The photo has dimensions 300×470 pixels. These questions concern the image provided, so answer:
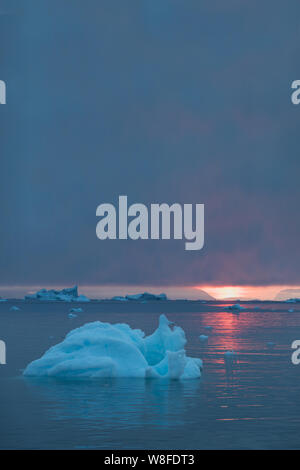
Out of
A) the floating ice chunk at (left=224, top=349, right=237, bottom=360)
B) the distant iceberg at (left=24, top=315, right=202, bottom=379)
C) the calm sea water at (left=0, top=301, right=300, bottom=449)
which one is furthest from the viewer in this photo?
the floating ice chunk at (left=224, top=349, right=237, bottom=360)

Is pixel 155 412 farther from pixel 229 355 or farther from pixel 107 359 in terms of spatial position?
pixel 229 355

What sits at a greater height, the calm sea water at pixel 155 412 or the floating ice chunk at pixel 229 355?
the floating ice chunk at pixel 229 355

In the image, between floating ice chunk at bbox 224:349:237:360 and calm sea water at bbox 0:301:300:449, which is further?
floating ice chunk at bbox 224:349:237:360

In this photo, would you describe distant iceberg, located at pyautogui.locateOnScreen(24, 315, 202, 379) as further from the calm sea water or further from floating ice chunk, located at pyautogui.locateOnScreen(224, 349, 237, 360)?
floating ice chunk, located at pyautogui.locateOnScreen(224, 349, 237, 360)

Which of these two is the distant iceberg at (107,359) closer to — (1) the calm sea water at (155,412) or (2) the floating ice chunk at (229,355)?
(1) the calm sea water at (155,412)

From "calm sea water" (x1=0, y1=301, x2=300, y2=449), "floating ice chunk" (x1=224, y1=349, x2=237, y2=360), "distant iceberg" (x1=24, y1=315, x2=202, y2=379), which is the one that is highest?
"floating ice chunk" (x1=224, y1=349, x2=237, y2=360)

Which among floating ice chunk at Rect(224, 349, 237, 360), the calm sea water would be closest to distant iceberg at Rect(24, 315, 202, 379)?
the calm sea water

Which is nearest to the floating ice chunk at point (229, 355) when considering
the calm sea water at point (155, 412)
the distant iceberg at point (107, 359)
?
the calm sea water at point (155, 412)

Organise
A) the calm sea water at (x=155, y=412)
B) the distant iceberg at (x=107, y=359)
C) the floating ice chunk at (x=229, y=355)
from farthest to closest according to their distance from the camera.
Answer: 1. the floating ice chunk at (x=229, y=355)
2. the distant iceberg at (x=107, y=359)
3. the calm sea water at (x=155, y=412)

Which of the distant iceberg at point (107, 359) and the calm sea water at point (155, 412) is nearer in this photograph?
the calm sea water at point (155, 412)

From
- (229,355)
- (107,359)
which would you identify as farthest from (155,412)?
(229,355)
